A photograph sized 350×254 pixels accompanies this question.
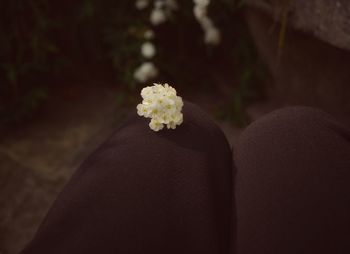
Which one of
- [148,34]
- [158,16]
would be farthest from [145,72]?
[158,16]

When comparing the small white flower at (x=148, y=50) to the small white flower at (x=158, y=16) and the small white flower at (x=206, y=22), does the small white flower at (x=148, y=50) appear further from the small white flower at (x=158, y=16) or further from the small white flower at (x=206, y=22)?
the small white flower at (x=206, y=22)

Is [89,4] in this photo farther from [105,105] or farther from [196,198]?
[196,198]

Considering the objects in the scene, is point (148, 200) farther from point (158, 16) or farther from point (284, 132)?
point (158, 16)

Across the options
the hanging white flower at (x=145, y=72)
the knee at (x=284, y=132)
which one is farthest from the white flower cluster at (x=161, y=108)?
the hanging white flower at (x=145, y=72)

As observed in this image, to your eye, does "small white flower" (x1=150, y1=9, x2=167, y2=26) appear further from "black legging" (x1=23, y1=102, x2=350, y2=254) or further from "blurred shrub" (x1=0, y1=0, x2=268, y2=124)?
"black legging" (x1=23, y1=102, x2=350, y2=254)

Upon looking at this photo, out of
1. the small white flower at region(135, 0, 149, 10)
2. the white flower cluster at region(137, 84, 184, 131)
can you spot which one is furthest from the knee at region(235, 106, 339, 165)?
the small white flower at region(135, 0, 149, 10)

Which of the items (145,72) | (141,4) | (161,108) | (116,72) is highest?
(141,4)
